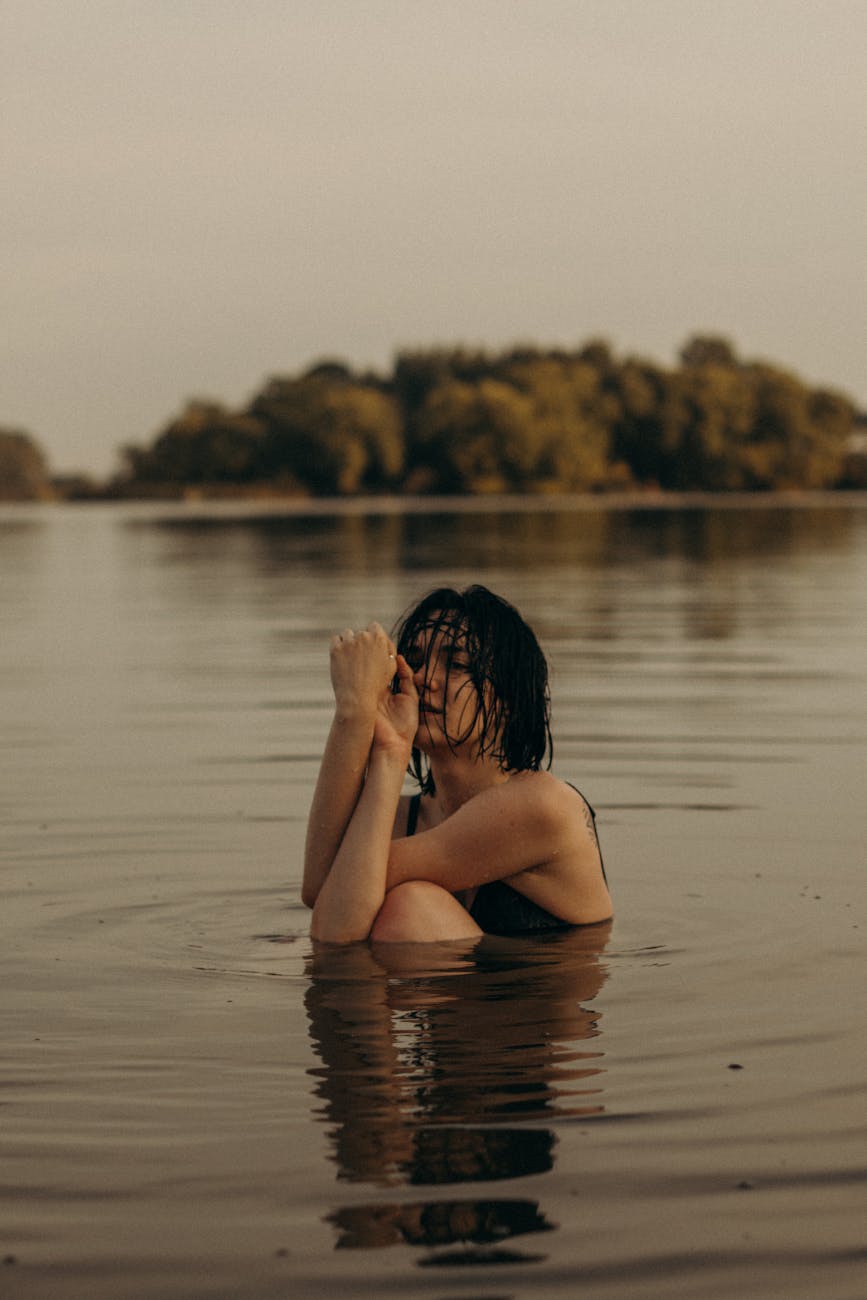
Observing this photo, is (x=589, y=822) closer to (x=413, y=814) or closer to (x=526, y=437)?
(x=413, y=814)

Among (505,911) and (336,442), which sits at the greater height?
(336,442)

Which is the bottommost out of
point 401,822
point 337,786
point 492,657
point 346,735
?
point 401,822

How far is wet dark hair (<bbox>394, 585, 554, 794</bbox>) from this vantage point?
5.93 metres

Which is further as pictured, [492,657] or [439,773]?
[439,773]

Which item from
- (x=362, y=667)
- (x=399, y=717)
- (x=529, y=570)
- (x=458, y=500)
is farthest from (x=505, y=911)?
(x=458, y=500)

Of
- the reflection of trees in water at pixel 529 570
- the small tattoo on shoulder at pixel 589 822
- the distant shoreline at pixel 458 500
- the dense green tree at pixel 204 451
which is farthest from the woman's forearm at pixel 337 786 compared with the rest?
the dense green tree at pixel 204 451

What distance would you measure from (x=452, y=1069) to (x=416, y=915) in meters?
1.09

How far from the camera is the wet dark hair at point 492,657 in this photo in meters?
5.93

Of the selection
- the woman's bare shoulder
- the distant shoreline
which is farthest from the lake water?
the distant shoreline

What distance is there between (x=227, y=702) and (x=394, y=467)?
123 m

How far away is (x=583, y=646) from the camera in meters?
18.0

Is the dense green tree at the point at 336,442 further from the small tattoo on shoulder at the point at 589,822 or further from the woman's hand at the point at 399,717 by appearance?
the woman's hand at the point at 399,717

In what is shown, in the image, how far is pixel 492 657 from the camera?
5922 millimetres

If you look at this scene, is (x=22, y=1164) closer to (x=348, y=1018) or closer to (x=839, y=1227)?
(x=348, y=1018)
